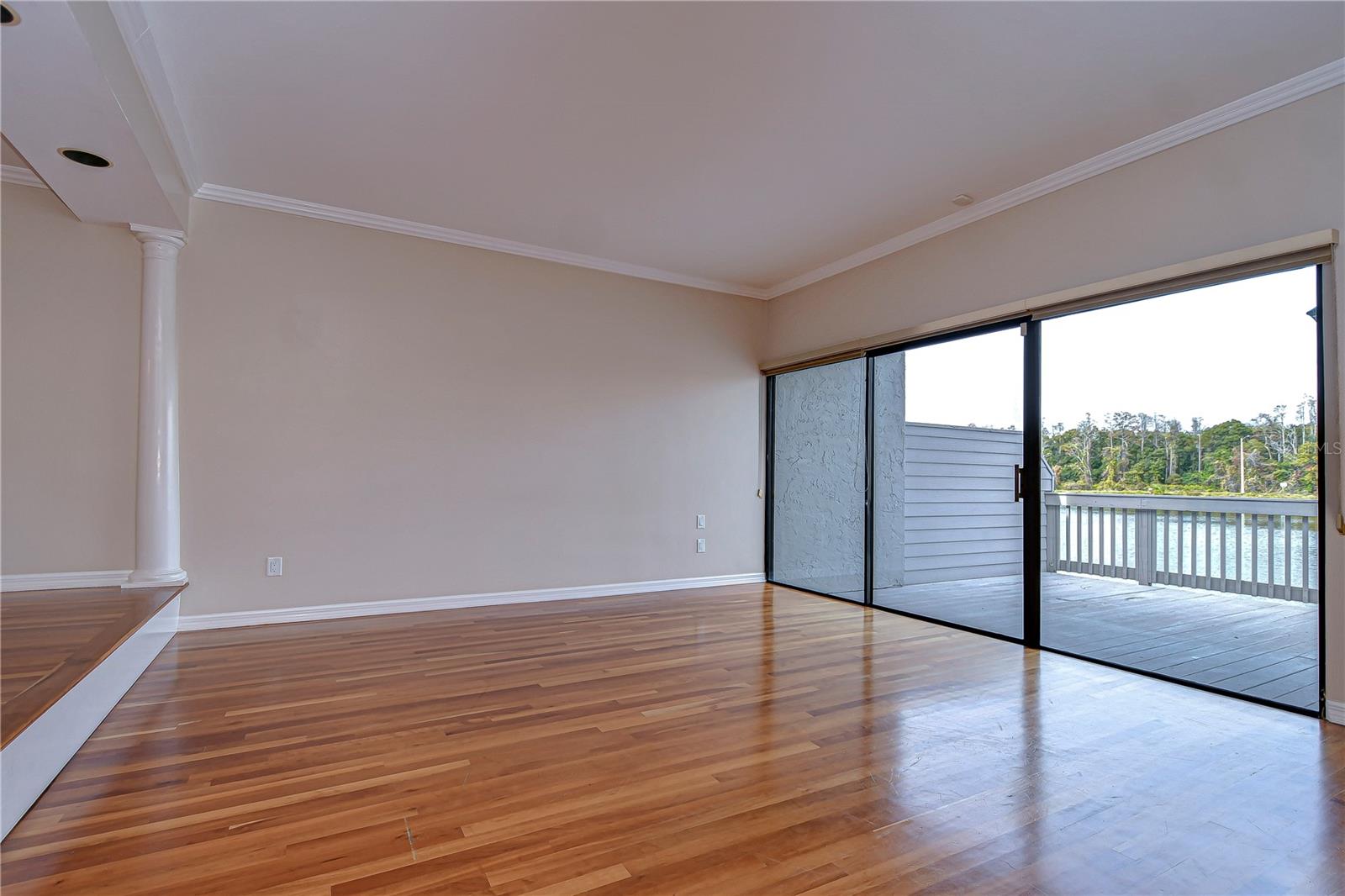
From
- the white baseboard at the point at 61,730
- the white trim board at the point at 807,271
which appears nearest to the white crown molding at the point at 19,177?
the white trim board at the point at 807,271

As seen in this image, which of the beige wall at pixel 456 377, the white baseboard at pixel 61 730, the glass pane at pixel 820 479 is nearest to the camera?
the white baseboard at pixel 61 730

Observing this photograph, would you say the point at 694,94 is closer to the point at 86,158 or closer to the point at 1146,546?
the point at 86,158

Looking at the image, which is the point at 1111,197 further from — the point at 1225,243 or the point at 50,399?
the point at 50,399

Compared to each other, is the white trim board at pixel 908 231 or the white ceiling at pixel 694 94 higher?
the white ceiling at pixel 694 94

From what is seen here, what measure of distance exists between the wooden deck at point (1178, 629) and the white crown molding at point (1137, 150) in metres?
2.11

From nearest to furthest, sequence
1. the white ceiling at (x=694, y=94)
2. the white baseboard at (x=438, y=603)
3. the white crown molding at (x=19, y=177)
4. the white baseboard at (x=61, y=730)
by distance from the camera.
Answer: the white baseboard at (x=61, y=730) → the white ceiling at (x=694, y=94) → the white crown molding at (x=19, y=177) → the white baseboard at (x=438, y=603)

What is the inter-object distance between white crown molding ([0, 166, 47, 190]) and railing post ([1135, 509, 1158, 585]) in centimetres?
596

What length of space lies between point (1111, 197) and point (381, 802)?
161 inches

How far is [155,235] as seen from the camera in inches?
147

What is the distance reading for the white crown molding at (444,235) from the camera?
4039 millimetres

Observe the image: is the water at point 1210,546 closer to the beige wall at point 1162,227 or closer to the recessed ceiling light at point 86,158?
the beige wall at point 1162,227

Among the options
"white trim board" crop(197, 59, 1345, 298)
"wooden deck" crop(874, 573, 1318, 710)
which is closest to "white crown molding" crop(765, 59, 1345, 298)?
"white trim board" crop(197, 59, 1345, 298)

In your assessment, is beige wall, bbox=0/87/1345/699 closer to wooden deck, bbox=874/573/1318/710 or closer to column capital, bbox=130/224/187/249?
column capital, bbox=130/224/187/249

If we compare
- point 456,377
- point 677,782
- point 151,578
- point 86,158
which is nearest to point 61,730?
point 151,578
